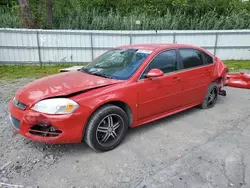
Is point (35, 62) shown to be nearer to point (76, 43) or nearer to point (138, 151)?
point (76, 43)

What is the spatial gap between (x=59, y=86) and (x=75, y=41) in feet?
→ 22.9

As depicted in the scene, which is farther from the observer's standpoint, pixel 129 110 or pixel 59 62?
pixel 59 62

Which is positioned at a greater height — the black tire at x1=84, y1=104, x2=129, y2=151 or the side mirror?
the side mirror

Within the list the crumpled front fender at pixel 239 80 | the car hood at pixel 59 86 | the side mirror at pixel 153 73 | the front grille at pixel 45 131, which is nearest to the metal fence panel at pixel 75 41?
the crumpled front fender at pixel 239 80

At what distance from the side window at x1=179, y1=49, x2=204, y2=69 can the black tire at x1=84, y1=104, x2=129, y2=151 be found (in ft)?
5.79

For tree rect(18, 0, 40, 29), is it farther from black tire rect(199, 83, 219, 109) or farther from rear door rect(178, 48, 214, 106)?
black tire rect(199, 83, 219, 109)

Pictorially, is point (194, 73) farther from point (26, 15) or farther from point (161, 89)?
point (26, 15)

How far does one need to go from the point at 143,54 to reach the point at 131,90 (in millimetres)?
797

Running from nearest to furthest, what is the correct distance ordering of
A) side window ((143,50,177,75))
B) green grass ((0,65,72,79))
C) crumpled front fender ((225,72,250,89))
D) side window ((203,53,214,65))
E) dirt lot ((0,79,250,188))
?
1. dirt lot ((0,79,250,188))
2. side window ((143,50,177,75))
3. side window ((203,53,214,65))
4. crumpled front fender ((225,72,250,89))
5. green grass ((0,65,72,79))

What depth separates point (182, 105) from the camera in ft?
14.1

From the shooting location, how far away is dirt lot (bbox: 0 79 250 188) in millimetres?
2605

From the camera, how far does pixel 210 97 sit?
4.98m

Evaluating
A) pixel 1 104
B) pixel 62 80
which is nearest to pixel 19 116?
pixel 62 80

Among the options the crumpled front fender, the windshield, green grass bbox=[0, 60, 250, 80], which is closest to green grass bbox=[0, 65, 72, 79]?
green grass bbox=[0, 60, 250, 80]
